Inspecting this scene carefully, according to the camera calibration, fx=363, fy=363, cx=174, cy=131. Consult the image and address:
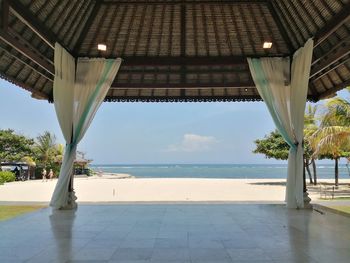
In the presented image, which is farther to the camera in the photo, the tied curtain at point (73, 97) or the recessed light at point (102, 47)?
the recessed light at point (102, 47)

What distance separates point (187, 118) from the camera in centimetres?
7700

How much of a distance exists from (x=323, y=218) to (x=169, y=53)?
3831 millimetres

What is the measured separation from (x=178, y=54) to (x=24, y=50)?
2.80 meters

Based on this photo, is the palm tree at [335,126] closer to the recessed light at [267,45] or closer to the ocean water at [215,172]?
the recessed light at [267,45]

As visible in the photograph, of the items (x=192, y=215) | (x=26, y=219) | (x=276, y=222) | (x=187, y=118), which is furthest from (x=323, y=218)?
(x=187, y=118)

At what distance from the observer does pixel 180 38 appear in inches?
255

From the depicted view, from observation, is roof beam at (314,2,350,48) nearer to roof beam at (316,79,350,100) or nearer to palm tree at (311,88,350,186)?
roof beam at (316,79,350,100)

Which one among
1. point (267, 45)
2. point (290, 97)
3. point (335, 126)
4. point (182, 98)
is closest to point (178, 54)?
point (182, 98)

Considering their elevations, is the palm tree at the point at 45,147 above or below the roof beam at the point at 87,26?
below

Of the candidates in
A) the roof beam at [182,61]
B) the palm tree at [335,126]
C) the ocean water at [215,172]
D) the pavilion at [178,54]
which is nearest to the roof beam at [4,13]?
the pavilion at [178,54]

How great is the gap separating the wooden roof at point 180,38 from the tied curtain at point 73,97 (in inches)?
8.7

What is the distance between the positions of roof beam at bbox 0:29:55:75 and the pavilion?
0.04 metres

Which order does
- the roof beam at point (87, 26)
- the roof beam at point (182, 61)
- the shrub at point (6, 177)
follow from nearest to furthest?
the roof beam at point (87, 26) → the roof beam at point (182, 61) → the shrub at point (6, 177)

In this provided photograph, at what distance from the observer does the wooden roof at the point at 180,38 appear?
17.6ft
